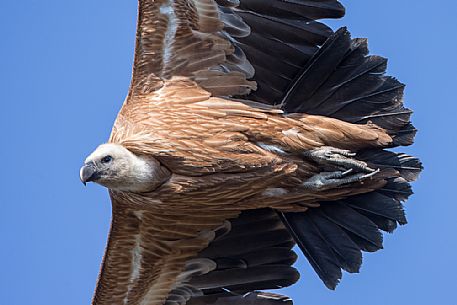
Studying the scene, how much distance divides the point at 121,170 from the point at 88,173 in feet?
0.88

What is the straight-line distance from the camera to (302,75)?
36.2 ft

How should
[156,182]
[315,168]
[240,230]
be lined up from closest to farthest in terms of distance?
[156,182]
[315,168]
[240,230]

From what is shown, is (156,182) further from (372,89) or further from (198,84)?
(372,89)

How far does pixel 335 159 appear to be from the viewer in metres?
10.6

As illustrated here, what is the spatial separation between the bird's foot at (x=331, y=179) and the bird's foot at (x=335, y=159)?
0.17 ft

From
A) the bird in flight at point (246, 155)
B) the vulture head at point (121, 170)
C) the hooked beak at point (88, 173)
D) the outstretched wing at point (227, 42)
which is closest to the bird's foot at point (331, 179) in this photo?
the bird in flight at point (246, 155)

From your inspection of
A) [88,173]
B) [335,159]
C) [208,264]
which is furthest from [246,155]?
[208,264]

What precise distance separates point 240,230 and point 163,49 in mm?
2028

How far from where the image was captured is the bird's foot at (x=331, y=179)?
10711mm

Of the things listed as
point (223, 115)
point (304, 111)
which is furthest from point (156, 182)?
point (304, 111)

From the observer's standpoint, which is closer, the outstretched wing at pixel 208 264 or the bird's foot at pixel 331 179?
the bird's foot at pixel 331 179

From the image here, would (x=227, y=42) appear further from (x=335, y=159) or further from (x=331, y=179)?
(x=331, y=179)

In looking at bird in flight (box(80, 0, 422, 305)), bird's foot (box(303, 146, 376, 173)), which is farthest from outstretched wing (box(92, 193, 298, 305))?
bird's foot (box(303, 146, 376, 173))

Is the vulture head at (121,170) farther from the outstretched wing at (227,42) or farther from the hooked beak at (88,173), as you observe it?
the outstretched wing at (227,42)
